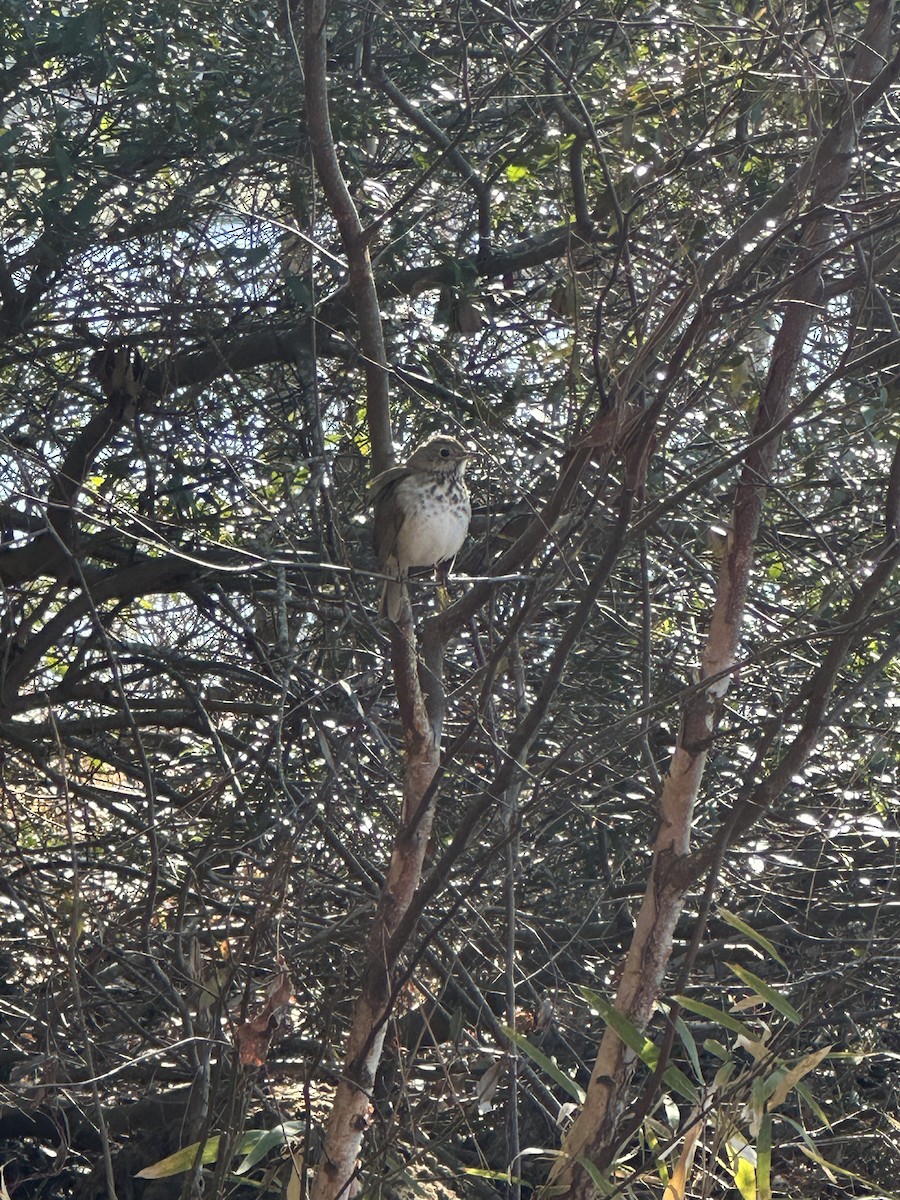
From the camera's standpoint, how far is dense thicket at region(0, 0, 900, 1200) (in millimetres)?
4273

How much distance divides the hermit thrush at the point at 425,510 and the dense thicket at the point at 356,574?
19 centimetres

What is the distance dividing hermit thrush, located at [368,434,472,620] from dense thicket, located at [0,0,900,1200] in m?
0.19

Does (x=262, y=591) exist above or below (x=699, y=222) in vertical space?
below

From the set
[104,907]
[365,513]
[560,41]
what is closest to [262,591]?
[365,513]

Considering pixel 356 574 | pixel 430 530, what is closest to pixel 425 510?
pixel 430 530

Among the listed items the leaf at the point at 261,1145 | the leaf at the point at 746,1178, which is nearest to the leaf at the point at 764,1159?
the leaf at the point at 746,1178

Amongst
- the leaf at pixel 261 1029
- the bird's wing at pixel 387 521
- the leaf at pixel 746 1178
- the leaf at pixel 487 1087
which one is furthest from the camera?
the bird's wing at pixel 387 521

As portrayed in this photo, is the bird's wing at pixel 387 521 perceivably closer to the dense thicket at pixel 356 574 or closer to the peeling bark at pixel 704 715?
the dense thicket at pixel 356 574

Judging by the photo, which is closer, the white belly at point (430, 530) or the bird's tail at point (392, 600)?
the bird's tail at point (392, 600)

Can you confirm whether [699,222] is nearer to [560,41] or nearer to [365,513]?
[560,41]

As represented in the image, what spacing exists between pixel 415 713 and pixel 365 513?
2032mm

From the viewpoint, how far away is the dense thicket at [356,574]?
4.27 metres

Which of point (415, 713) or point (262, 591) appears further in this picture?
point (262, 591)

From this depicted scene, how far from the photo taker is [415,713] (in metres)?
3.41
